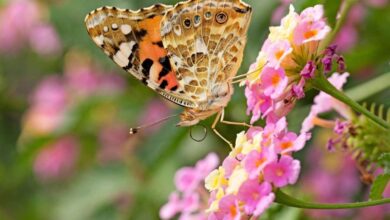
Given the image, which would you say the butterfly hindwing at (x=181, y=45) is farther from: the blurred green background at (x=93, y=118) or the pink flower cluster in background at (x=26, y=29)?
the pink flower cluster in background at (x=26, y=29)

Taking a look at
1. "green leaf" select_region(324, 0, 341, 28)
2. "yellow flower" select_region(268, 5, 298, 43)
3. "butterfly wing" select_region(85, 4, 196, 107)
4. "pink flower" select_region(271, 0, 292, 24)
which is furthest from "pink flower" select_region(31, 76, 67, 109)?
"yellow flower" select_region(268, 5, 298, 43)

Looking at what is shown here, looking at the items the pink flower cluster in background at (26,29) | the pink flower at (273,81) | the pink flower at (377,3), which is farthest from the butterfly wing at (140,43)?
the pink flower cluster in background at (26,29)

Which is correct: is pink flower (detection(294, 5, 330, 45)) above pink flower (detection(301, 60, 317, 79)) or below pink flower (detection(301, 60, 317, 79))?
above

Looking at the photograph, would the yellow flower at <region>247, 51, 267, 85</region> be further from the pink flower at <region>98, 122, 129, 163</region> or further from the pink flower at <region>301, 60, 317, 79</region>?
the pink flower at <region>98, 122, 129, 163</region>

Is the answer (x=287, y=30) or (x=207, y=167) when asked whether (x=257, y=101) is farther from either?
(x=207, y=167)

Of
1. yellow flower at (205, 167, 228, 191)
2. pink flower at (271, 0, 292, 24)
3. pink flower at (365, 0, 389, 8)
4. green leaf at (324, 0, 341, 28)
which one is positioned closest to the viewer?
yellow flower at (205, 167, 228, 191)

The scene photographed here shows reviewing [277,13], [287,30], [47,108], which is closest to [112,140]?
[47,108]

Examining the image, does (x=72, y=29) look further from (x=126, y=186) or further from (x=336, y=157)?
(x=336, y=157)

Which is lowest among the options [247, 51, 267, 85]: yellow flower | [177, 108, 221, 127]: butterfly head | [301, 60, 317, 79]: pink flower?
[177, 108, 221, 127]: butterfly head
